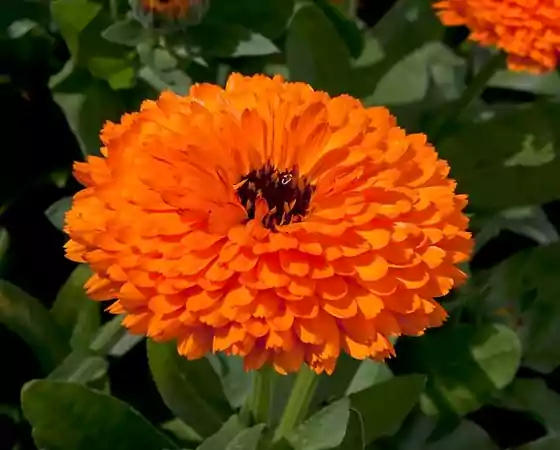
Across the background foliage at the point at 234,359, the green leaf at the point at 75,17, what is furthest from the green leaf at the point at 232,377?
the green leaf at the point at 75,17

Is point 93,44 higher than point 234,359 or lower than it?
higher

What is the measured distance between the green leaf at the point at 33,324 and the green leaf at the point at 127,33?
25 centimetres

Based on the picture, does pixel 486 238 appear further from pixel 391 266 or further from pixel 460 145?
pixel 391 266

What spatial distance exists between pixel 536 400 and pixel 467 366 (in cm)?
14

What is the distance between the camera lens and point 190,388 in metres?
Result: 0.76

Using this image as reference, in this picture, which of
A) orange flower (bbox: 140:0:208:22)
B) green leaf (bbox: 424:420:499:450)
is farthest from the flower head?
green leaf (bbox: 424:420:499:450)

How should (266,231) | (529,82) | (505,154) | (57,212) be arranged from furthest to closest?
1. (529,82)
2. (505,154)
3. (57,212)
4. (266,231)

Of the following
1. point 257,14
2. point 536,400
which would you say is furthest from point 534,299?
point 257,14

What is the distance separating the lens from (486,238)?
37.5 inches

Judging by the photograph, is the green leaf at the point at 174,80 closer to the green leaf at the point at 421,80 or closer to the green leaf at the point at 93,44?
the green leaf at the point at 93,44

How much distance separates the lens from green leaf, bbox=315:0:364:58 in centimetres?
98

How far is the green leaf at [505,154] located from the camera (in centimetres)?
94

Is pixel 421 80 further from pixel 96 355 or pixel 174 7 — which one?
pixel 96 355

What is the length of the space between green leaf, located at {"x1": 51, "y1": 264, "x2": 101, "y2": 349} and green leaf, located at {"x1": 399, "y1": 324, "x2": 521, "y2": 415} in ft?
1.06
